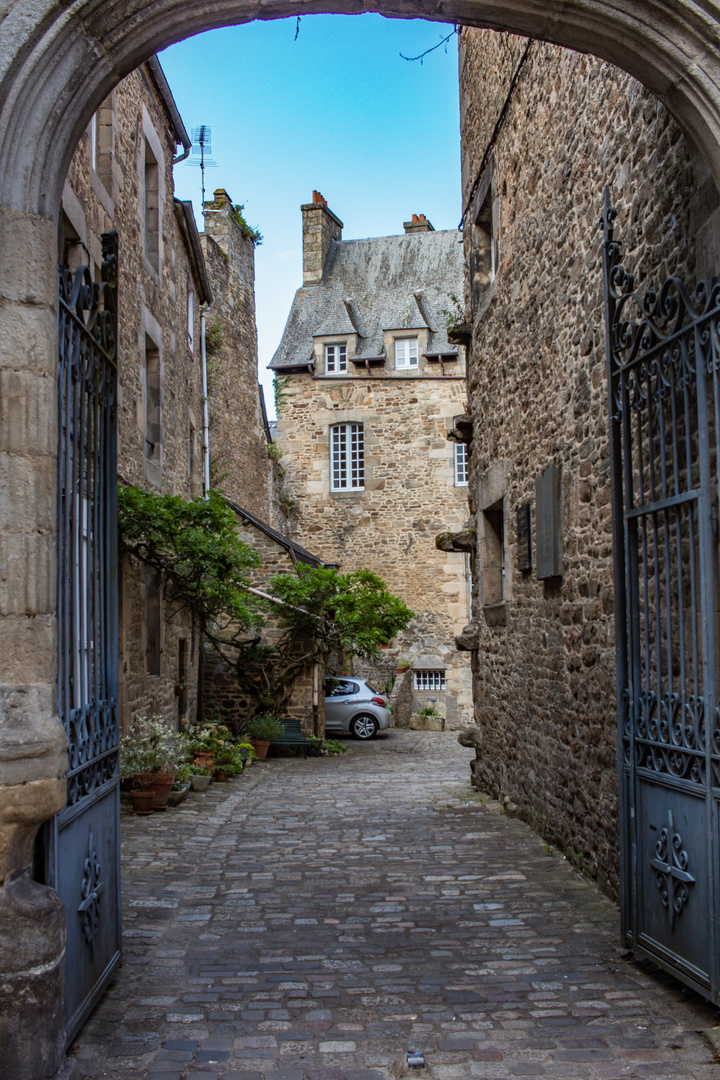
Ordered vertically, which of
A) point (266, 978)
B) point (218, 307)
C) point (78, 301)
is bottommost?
point (266, 978)

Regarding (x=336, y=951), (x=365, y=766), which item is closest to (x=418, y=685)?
(x=365, y=766)

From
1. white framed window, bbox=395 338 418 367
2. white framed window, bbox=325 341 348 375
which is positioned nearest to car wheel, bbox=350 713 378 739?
white framed window, bbox=325 341 348 375

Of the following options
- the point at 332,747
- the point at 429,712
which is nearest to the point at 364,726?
the point at 332,747

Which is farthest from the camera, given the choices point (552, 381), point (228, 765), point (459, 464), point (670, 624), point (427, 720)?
point (459, 464)

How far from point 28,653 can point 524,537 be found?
4.98 metres

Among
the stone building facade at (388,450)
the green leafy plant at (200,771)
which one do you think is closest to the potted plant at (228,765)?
the green leafy plant at (200,771)

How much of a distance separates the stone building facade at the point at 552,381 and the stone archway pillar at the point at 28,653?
8.20 feet

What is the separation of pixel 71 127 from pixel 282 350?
20.7 meters

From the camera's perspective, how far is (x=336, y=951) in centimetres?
429

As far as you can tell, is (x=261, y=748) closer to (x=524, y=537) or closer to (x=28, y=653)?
(x=524, y=537)

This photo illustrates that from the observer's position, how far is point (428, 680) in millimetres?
21578

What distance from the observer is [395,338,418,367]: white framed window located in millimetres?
22875

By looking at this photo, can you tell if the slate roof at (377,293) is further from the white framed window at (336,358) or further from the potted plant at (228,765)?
the potted plant at (228,765)

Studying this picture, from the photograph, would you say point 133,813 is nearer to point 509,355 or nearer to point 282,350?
point 509,355
